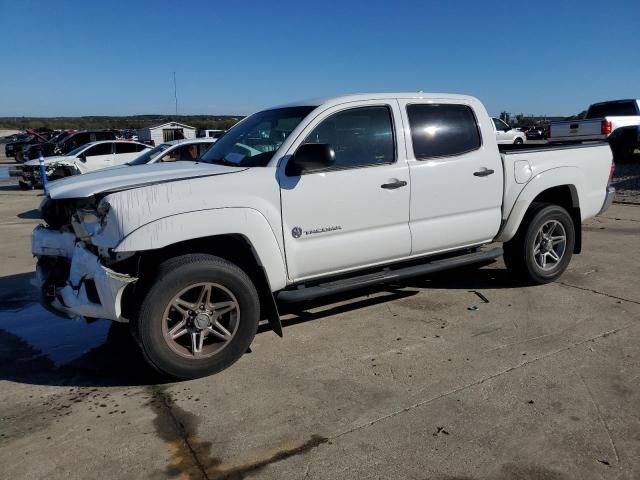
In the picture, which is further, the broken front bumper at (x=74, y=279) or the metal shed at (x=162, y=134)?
the metal shed at (x=162, y=134)

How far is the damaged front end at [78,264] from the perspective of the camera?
11.5 ft

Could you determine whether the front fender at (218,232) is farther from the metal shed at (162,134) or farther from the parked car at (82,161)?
the metal shed at (162,134)

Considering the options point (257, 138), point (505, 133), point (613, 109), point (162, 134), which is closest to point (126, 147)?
point (257, 138)

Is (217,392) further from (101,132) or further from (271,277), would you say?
(101,132)

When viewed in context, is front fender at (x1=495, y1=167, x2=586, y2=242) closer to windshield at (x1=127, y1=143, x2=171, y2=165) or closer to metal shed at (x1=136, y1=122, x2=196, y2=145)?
windshield at (x1=127, y1=143, x2=171, y2=165)

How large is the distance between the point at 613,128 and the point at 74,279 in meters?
15.8

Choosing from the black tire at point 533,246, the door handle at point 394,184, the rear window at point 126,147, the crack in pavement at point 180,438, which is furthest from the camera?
the rear window at point 126,147

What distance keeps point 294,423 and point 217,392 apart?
694 mm

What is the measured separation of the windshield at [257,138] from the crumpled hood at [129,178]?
204 millimetres

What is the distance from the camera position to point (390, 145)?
4582 millimetres

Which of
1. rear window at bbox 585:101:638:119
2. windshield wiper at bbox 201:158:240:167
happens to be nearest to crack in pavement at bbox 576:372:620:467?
windshield wiper at bbox 201:158:240:167

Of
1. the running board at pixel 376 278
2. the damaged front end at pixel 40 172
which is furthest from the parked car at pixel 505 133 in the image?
the running board at pixel 376 278

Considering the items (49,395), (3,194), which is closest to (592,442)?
(49,395)

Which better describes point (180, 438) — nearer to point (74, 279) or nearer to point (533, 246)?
point (74, 279)
